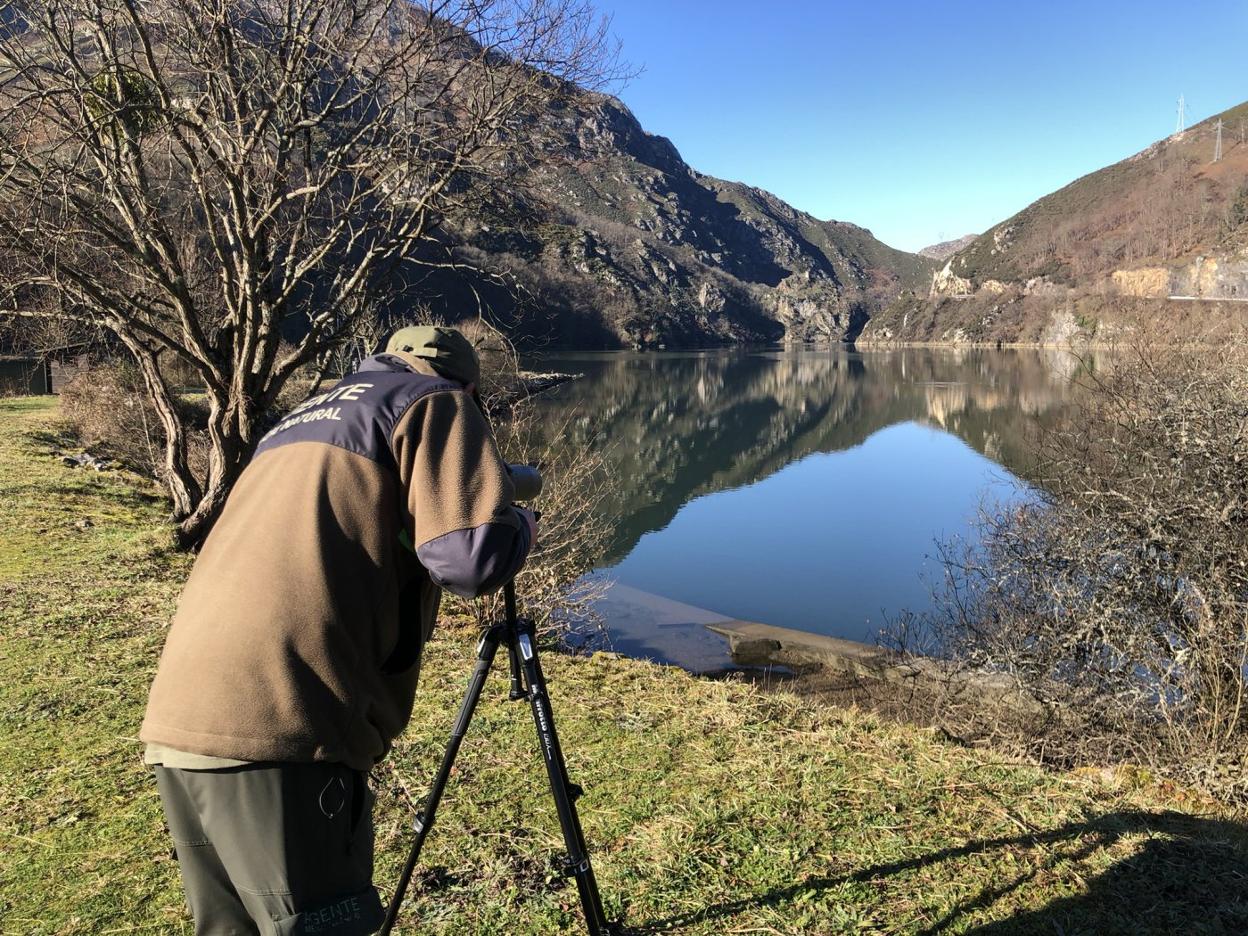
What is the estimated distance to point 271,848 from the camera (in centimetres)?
159

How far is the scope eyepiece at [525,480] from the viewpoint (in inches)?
82.2

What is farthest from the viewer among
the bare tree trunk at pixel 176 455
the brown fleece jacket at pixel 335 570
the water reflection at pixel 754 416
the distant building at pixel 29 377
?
the water reflection at pixel 754 416

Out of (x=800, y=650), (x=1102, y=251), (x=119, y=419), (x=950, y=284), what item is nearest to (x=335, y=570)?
(x=800, y=650)

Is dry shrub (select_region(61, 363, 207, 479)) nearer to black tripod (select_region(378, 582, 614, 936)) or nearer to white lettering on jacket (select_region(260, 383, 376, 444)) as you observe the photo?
black tripod (select_region(378, 582, 614, 936))

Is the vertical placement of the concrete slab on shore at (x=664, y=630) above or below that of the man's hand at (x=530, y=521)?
below

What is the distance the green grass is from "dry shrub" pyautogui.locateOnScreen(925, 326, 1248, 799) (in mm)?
3033

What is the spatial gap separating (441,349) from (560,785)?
1.25 m

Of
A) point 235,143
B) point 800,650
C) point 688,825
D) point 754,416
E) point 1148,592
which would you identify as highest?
point 235,143

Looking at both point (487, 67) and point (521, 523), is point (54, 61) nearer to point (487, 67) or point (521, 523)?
point (487, 67)

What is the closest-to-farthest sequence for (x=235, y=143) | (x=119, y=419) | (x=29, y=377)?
(x=235, y=143) < (x=119, y=419) < (x=29, y=377)

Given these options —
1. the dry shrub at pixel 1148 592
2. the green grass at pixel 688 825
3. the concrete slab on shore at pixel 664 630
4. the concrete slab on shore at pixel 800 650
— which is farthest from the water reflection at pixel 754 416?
the green grass at pixel 688 825

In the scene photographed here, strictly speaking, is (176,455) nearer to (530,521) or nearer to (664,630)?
(664,630)

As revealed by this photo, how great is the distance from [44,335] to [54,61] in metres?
6.37

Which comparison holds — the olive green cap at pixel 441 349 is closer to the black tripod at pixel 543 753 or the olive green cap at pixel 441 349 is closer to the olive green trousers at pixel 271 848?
the black tripod at pixel 543 753
